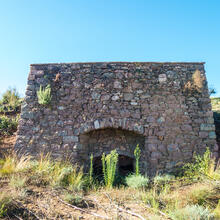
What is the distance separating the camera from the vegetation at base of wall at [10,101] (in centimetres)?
780

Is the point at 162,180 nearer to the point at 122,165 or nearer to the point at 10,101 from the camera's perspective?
the point at 122,165

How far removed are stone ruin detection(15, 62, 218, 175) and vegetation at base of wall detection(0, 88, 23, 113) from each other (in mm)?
3361

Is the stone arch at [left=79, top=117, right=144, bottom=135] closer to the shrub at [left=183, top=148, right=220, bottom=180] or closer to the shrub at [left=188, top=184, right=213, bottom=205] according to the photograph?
the shrub at [left=183, top=148, right=220, bottom=180]

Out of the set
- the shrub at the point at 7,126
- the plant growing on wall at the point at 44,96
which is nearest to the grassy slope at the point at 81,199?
the plant growing on wall at the point at 44,96

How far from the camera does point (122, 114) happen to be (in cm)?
480

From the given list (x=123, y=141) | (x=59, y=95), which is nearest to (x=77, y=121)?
(x=59, y=95)

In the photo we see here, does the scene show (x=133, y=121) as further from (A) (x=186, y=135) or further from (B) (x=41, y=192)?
(B) (x=41, y=192)

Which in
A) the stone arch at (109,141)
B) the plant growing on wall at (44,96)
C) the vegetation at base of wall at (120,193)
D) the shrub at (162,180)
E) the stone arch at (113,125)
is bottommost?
the shrub at (162,180)

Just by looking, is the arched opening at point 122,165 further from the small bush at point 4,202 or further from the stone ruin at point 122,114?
the small bush at point 4,202

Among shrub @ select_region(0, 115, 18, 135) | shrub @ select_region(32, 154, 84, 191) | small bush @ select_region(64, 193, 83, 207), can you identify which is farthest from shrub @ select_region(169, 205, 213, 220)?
shrub @ select_region(0, 115, 18, 135)

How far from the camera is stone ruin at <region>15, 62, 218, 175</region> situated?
4.66 meters

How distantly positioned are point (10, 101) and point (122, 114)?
624 centimetres

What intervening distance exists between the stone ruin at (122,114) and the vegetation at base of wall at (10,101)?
132 inches

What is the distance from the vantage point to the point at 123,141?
16.0 feet
